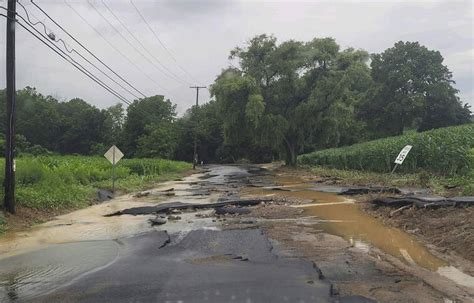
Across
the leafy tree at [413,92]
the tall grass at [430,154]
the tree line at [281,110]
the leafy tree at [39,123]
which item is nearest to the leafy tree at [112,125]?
the tree line at [281,110]

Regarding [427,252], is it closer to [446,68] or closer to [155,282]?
[155,282]

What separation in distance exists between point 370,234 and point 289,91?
38.9 m

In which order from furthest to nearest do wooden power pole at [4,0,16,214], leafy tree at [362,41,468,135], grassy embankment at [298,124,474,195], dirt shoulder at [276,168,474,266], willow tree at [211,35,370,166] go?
leafy tree at [362,41,468,135], willow tree at [211,35,370,166], grassy embankment at [298,124,474,195], wooden power pole at [4,0,16,214], dirt shoulder at [276,168,474,266]

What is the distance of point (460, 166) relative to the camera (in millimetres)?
21078

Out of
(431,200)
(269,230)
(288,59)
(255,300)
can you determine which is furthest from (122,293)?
(288,59)

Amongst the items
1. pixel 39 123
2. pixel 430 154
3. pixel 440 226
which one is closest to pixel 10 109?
pixel 440 226

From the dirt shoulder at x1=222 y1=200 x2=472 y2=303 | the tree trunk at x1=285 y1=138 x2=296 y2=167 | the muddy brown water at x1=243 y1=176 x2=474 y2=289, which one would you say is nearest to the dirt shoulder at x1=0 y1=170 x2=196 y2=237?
the dirt shoulder at x1=222 y1=200 x2=472 y2=303

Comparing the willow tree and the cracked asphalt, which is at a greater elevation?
Answer: the willow tree

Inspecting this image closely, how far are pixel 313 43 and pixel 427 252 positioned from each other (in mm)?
41308

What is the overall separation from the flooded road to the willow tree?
32467 mm

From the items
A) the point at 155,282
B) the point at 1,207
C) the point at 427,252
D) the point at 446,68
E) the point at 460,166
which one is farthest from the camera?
the point at 446,68

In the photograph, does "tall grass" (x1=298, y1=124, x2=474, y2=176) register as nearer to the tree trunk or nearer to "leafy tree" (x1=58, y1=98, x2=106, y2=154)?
the tree trunk

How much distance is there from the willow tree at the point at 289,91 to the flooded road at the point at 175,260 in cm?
3247

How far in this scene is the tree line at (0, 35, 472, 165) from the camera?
46.6 metres
